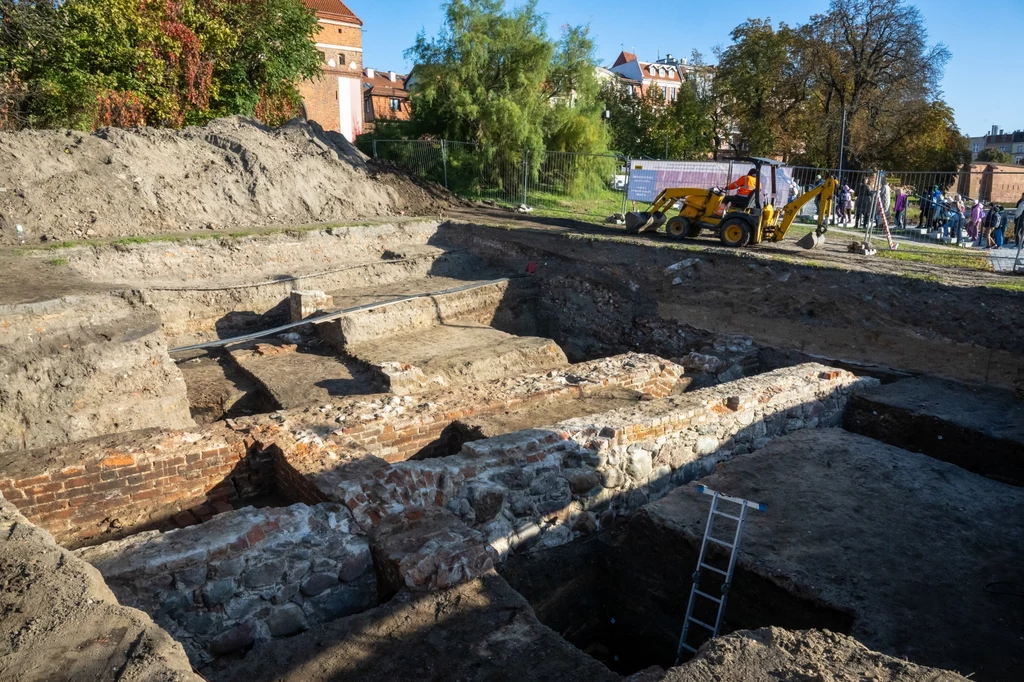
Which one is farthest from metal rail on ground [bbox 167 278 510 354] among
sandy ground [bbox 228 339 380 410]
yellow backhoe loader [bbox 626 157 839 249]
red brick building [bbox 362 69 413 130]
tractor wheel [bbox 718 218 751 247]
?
red brick building [bbox 362 69 413 130]

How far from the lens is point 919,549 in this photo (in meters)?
4.45

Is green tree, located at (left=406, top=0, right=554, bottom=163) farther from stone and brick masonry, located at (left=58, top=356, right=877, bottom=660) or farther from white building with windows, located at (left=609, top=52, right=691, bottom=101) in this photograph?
white building with windows, located at (left=609, top=52, right=691, bottom=101)

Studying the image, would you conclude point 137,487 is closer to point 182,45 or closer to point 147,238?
point 147,238

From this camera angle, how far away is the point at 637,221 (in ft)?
44.8

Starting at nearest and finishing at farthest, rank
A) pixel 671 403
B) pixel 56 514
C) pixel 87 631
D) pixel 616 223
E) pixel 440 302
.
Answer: pixel 87 631 → pixel 56 514 → pixel 671 403 → pixel 440 302 → pixel 616 223

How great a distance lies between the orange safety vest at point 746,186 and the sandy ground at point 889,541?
24.3ft

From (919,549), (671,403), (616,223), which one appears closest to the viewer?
(919,549)

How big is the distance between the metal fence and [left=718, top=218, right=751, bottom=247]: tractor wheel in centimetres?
363

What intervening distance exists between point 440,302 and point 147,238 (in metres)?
4.97

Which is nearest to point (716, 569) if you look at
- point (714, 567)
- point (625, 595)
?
point (714, 567)

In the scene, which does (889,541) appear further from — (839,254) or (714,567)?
(839,254)

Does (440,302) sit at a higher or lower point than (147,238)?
lower

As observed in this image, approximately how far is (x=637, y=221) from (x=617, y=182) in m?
9.67

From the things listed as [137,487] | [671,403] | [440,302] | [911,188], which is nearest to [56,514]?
[137,487]
